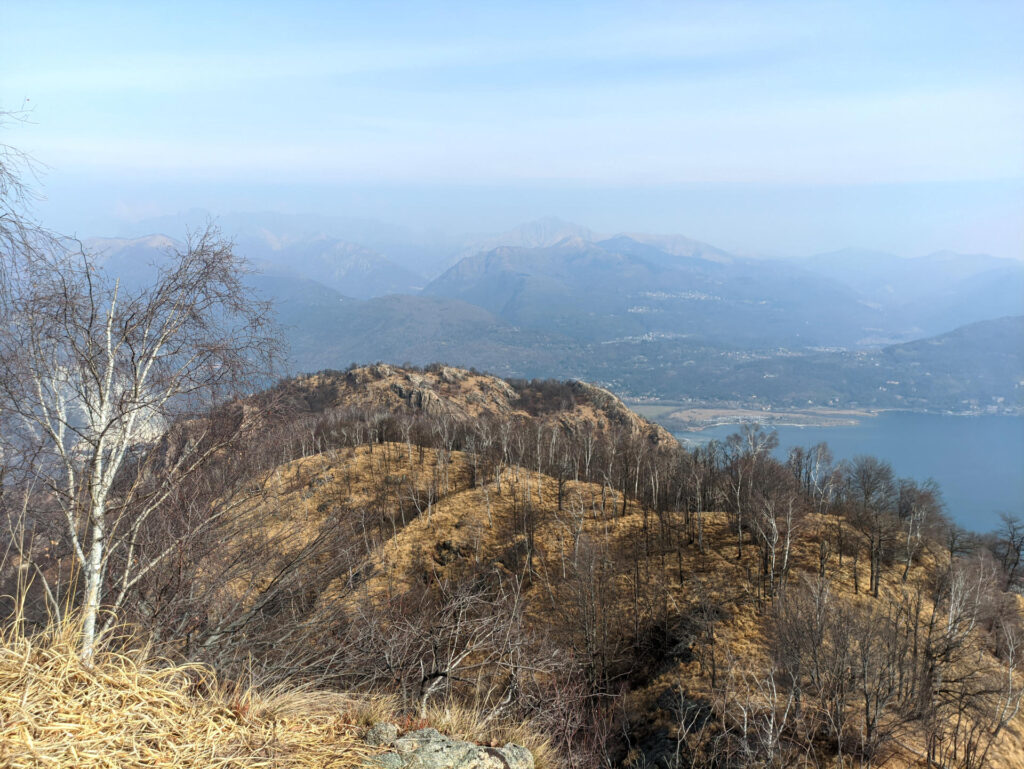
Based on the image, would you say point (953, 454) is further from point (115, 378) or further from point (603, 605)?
point (115, 378)

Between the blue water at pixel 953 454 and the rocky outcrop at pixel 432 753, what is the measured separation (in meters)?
129

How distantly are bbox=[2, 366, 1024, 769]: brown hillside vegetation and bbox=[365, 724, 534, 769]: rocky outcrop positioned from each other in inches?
23.6

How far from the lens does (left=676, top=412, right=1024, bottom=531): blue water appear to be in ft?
388

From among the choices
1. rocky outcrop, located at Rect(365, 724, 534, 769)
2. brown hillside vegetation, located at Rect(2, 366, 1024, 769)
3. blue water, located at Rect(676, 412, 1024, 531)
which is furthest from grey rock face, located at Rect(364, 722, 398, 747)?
blue water, located at Rect(676, 412, 1024, 531)

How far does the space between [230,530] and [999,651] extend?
3096cm

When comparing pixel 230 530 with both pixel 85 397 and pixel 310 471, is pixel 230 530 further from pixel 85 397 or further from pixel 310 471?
pixel 310 471

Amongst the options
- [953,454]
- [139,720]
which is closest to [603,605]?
[139,720]

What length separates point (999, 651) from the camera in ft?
76.6

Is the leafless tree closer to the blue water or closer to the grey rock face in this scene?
the grey rock face

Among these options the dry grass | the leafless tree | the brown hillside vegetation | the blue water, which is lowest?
the blue water

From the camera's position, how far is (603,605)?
23.4m

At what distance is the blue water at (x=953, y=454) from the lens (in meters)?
118

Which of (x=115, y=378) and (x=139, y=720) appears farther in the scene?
(x=115, y=378)

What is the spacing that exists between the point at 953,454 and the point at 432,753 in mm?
208146
